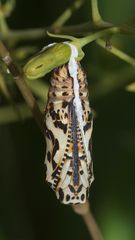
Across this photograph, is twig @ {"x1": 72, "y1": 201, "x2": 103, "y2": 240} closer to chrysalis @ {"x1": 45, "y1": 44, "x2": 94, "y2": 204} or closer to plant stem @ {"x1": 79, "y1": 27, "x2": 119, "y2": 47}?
chrysalis @ {"x1": 45, "y1": 44, "x2": 94, "y2": 204}

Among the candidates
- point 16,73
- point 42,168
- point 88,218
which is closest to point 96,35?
point 16,73

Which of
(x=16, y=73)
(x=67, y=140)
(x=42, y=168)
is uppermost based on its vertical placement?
(x=16, y=73)

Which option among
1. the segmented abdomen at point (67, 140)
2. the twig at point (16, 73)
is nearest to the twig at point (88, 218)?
the segmented abdomen at point (67, 140)

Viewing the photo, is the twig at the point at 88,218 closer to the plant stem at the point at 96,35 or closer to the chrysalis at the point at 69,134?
the chrysalis at the point at 69,134

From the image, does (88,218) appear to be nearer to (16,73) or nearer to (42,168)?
(16,73)

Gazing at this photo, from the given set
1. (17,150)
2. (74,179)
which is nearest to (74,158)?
(74,179)

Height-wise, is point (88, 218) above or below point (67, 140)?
below
